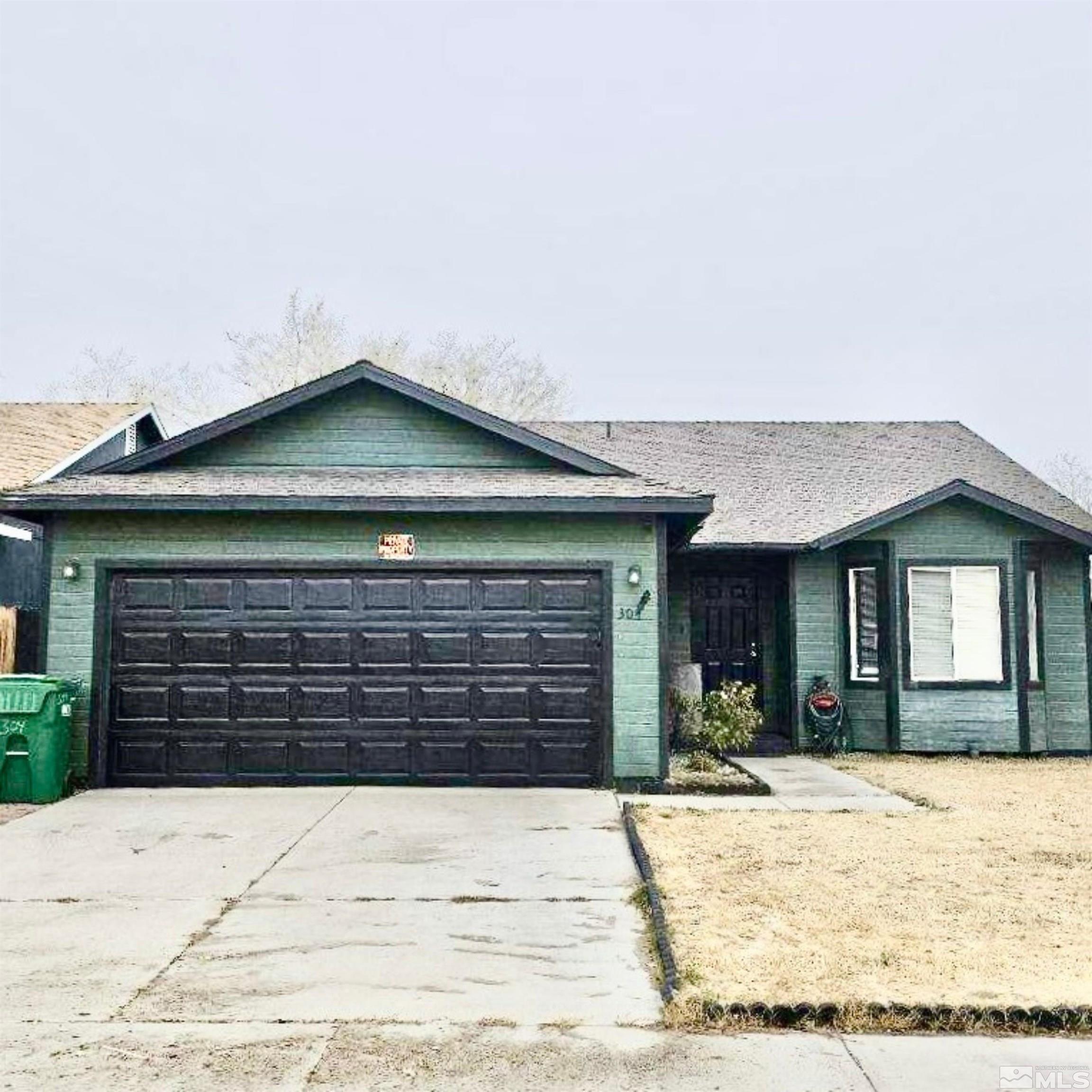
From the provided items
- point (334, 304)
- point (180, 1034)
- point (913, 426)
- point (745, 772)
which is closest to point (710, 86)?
point (334, 304)

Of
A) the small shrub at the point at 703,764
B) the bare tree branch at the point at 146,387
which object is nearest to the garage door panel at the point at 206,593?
the small shrub at the point at 703,764

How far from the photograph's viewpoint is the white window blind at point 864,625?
13.2 meters

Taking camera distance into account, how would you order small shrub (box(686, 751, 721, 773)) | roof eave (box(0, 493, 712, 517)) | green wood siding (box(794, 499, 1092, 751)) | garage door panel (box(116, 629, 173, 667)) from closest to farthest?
roof eave (box(0, 493, 712, 517)) < garage door panel (box(116, 629, 173, 667)) < small shrub (box(686, 751, 721, 773)) < green wood siding (box(794, 499, 1092, 751))

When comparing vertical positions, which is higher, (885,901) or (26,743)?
(26,743)

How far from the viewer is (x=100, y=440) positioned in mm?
16328

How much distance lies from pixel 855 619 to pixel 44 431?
485 inches

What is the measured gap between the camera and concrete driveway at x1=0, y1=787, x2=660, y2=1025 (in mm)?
4305

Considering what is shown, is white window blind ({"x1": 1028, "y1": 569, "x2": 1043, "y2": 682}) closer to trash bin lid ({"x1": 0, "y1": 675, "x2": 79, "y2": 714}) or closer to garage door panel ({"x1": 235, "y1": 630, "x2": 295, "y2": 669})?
garage door panel ({"x1": 235, "y1": 630, "x2": 295, "y2": 669})

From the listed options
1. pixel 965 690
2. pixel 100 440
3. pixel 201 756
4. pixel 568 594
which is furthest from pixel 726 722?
pixel 100 440

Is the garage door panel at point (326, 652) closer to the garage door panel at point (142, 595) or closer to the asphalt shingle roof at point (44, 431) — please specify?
the garage door panel at point (142, 595)

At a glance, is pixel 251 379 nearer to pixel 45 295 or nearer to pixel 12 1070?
pixel 12 1070

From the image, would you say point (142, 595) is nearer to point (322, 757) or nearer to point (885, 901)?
point (322, 757)

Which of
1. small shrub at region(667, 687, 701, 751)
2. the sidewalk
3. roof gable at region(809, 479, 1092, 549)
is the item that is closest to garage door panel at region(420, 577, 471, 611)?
small shrub at region(667, 687, 701, 751)

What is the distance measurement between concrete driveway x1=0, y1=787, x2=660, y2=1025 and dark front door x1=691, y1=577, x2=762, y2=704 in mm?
5396
